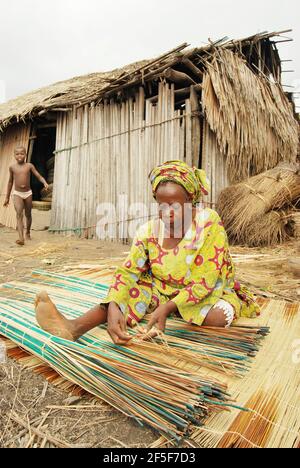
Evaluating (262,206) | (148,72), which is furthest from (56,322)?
(148,72)

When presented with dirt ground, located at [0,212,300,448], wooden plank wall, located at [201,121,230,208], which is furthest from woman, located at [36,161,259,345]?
wooden plank wall, located at [201,121,230,208]

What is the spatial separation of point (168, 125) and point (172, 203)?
11.7 ft

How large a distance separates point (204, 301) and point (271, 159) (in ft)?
12.8

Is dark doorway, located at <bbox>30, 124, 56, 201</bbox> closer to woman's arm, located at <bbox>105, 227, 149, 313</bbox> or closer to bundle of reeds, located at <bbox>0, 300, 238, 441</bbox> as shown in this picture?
woman's arm, located at <bbox>105, 227, 149, 313</bbox>

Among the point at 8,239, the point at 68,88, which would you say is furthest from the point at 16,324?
the point at 68,88

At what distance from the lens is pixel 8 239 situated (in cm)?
637

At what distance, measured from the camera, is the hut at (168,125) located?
4.80m

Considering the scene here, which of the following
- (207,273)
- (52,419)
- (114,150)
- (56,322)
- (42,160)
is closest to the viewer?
(52,419)

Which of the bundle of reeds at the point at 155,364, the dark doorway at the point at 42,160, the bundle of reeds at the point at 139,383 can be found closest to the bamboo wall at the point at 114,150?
the dark doorway at the point at 42,160

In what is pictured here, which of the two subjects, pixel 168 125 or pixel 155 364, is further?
pixel 168 125

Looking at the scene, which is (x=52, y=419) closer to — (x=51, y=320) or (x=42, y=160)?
(x=51, y=320)

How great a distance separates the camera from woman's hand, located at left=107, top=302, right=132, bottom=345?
1.60m

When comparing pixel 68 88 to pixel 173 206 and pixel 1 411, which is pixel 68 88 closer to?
pixel 173 206

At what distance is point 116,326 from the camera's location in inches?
65.2
